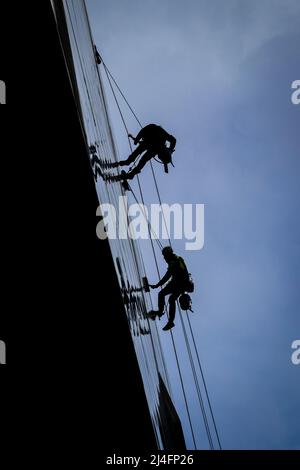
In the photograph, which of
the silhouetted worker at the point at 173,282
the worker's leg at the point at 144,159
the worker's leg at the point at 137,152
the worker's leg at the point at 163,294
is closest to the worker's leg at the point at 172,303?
the silhouetted worker at the point at 173,282

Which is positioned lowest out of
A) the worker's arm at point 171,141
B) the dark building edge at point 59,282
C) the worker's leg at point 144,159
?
the dark building edge at point 59,282

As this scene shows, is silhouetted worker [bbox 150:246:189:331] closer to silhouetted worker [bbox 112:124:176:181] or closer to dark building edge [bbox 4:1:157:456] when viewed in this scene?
silhouetted worker [bbox 112:124:176:181]

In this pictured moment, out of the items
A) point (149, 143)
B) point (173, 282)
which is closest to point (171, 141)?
point (149, 143)

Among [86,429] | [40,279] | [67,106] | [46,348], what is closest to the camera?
[67,106]

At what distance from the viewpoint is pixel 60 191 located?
5.14 metres

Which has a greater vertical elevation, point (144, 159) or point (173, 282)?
point (144, 159)

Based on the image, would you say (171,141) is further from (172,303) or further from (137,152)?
(172,303)

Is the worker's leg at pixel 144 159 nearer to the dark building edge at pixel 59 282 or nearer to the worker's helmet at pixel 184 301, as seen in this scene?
the worker's helmet at pixel 184 301

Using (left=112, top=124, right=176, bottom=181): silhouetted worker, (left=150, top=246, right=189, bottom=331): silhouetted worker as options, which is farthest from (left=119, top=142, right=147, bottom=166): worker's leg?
(left=150, top=246, right=189, bottom=331): silhouetted worker

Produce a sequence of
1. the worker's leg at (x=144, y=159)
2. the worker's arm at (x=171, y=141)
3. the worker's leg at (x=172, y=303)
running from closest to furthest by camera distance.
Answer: the worker's leg at (x=144, y=159), the worker's arm at (x=171, y=141), the worker's leg at (x=172, y=303)

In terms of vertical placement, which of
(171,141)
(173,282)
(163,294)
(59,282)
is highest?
(171,141)
